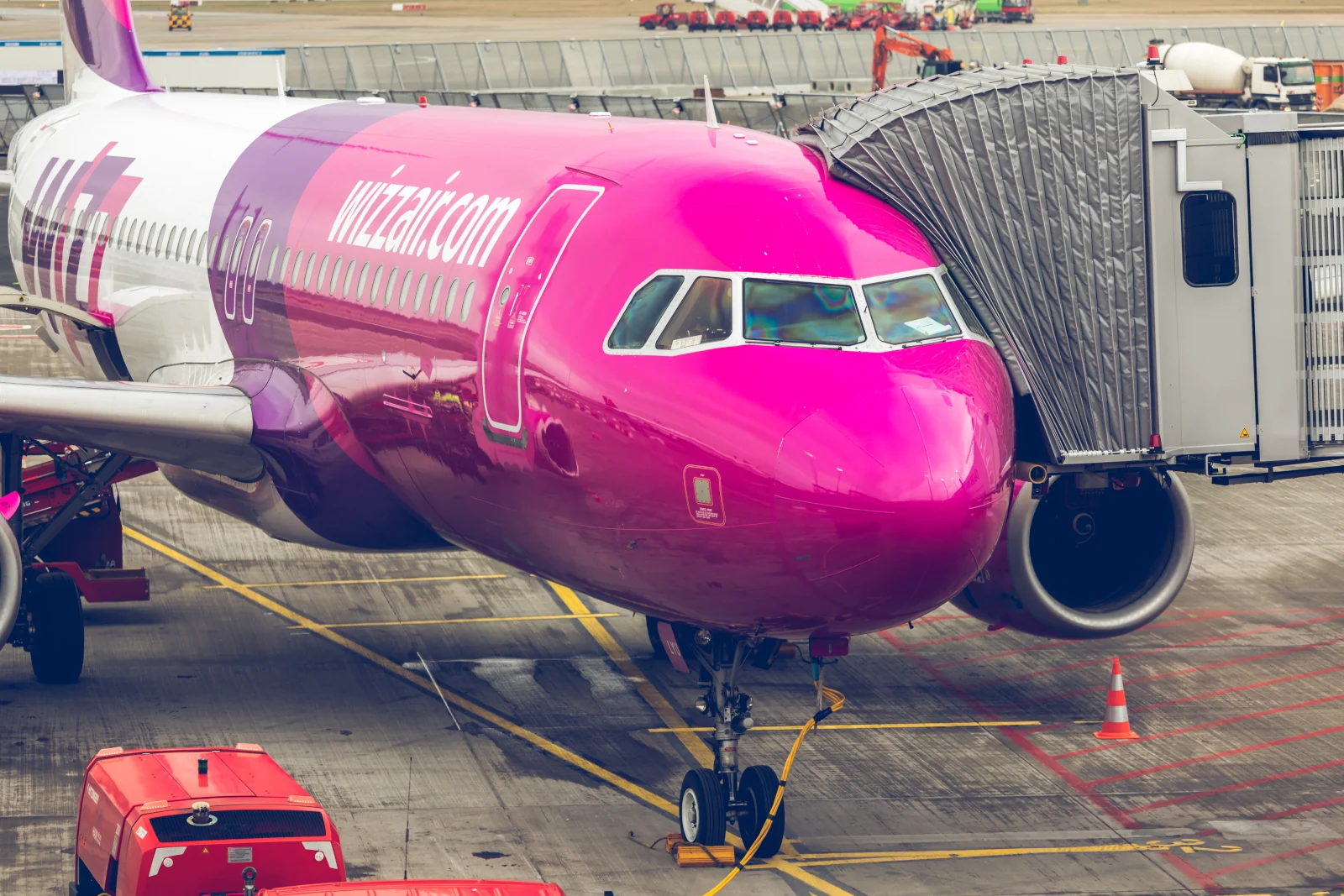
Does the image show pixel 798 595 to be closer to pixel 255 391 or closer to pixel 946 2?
pixel 255 391

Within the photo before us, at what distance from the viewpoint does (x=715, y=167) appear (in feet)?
51.1

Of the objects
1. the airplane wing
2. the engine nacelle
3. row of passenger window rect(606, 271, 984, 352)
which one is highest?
row of passenger window rect(606, 271, 984, 352)

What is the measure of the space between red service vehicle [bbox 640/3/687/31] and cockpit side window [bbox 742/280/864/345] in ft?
313

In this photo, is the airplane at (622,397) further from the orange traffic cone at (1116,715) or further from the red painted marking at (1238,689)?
the red painted marking at (1238,689)

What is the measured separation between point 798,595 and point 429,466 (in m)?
4.52

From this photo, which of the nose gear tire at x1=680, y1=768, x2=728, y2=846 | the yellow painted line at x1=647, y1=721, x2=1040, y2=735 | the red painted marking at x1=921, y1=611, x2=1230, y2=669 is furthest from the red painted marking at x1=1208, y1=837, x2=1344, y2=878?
the red painted marking at x1=921, y1=611, x2=1230, y2=669

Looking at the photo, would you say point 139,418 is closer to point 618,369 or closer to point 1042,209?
point 618,369

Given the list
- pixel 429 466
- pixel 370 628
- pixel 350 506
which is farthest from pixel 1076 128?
pixel 370 628

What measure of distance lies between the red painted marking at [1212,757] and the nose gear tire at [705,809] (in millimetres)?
4177

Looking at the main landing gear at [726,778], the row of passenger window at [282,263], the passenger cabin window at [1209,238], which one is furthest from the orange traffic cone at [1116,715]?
the row of passenger window at [282,263]

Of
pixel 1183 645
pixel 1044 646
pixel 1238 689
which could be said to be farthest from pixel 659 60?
pixel 1238 689

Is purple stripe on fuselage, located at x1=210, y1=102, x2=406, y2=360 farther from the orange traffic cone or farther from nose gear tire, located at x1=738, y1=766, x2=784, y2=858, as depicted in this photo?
the orange traffic cone

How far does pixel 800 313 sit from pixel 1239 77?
6938 centimetres

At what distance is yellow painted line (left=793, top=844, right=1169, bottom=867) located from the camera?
16.2 metres
